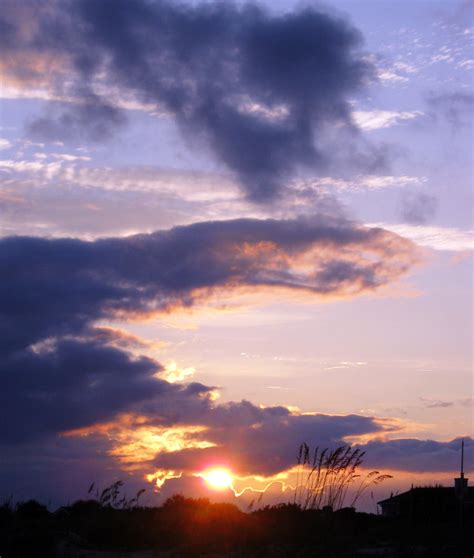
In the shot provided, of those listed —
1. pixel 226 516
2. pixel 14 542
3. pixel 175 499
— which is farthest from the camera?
pixel 175 499

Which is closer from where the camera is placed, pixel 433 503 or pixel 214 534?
pixel 214 534

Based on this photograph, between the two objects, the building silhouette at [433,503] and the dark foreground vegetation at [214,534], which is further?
the building silhouette at [433,503]

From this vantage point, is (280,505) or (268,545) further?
(280,505)

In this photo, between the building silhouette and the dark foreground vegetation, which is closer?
the dark foreground vegetation

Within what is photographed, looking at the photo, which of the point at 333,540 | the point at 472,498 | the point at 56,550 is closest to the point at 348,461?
the point at 333,540

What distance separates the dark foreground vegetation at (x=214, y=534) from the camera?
17.1 metres

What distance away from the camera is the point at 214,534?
18531 millimetres

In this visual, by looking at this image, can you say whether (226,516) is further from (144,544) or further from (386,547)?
(386,547)

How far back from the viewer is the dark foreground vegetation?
17.1 metres

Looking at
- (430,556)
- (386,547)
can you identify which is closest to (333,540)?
(386,547)

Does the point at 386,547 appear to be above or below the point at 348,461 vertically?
below

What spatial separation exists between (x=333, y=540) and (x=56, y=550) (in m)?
6.32

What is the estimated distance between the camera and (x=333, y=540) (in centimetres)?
1844

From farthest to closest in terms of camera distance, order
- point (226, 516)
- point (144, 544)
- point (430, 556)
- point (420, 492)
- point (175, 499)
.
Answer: point (420, 492), point (175, 499), point (226, 516), point (144, 544), point (430, 556)
